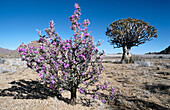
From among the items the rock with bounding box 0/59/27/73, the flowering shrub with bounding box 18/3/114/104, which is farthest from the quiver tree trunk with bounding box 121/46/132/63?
the flowering shrub with bounding box 18/3/114/104

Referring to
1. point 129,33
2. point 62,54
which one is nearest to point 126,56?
point 129,33

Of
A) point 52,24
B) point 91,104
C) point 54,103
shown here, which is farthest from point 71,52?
point 91,104

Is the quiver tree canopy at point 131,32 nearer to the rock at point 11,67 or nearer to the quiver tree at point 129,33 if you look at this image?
the quiver tree at point 129,33

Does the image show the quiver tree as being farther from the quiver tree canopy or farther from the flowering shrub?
the flowering shrub

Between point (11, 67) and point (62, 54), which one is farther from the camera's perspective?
point (11, 67)

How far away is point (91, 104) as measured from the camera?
4.68m

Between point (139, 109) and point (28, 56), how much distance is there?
14.9 ft

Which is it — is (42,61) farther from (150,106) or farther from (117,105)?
(150,106)

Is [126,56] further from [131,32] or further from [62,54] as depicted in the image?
[62,54]

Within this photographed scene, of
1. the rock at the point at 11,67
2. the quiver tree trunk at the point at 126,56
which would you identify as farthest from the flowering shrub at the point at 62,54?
the quiver tree trunk at the point at 126,56

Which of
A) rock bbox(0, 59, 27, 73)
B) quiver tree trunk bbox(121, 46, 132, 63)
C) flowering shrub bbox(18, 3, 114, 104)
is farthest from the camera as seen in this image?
quiver tree trunk bbox(121, 46, 132, 63)

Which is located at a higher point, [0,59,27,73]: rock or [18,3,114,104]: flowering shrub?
[18,3,114,104]: flowering shrub

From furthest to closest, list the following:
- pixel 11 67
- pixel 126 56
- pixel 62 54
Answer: pixel 126 56 < pixel 11 67 < pixel 62 54

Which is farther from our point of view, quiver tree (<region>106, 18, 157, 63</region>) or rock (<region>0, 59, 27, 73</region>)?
quiver tree (<region>106, 18, 157, 63</region>)
